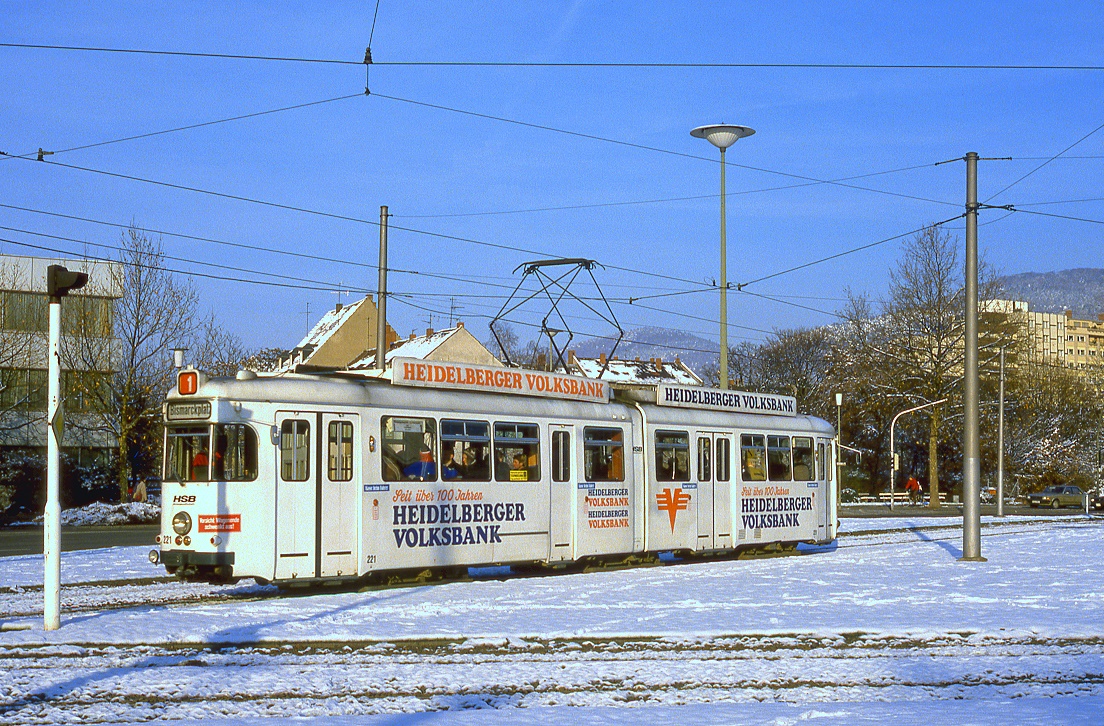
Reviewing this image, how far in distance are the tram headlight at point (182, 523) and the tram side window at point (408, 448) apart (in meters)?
2.53

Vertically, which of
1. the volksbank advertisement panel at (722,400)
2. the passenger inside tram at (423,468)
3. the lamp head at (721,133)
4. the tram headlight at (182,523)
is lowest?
the tram headlight at (182,523)

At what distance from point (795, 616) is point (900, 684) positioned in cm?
394

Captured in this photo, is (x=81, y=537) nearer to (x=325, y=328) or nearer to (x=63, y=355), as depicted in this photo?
(x=63, y=355)

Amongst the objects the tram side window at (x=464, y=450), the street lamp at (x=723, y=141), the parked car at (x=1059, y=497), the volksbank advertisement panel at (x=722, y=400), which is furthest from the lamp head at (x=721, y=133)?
the parked car at (x=1059, y=497)

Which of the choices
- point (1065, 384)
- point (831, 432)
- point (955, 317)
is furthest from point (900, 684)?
point (1065, 384)

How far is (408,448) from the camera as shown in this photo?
17.1 m

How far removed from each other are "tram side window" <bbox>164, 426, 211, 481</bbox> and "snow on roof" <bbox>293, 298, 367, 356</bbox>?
6433cm

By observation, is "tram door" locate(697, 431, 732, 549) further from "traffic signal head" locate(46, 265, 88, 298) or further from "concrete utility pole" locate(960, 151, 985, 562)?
"traffic signal head" locate(46, 265, 88, 298)

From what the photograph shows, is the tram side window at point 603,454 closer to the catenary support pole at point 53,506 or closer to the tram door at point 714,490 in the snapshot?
the tram door at point 714,490

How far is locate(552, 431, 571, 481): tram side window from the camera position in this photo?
19484 mm

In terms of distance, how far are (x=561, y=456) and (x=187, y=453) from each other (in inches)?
235

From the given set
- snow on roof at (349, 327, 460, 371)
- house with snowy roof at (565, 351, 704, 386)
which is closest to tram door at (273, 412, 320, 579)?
snow on roof at (349, 327, 460, 371)

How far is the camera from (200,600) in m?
15.4

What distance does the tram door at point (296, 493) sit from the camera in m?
15.6
